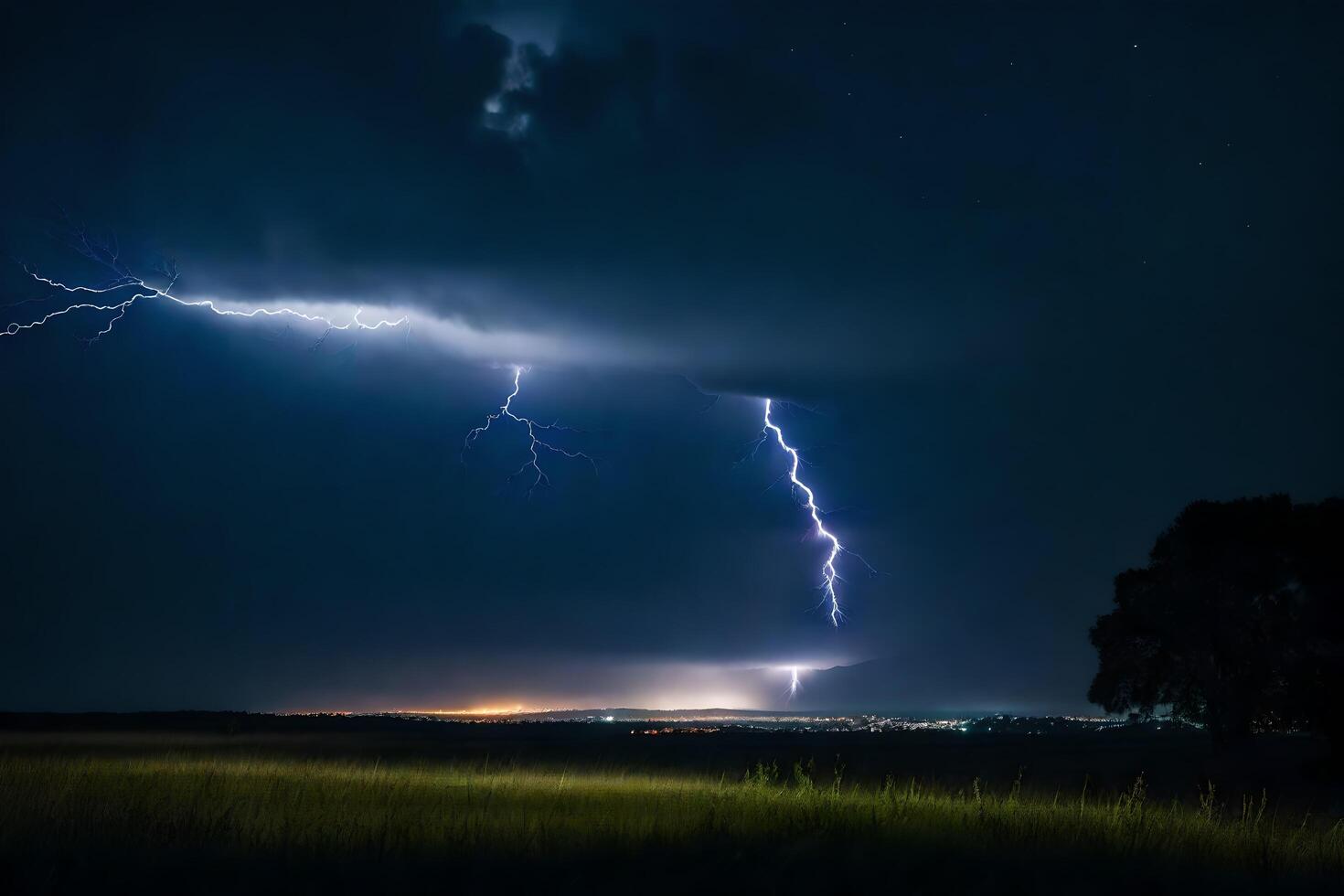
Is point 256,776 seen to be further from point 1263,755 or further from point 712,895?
point 1263,755

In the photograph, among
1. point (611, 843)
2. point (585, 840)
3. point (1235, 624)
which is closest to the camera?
point (611, 843)

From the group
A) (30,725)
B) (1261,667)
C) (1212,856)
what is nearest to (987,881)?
(1212,856)

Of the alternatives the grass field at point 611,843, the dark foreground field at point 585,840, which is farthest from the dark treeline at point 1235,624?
the grass field at point 611,843

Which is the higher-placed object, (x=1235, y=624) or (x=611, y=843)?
(x=1235, y=624)

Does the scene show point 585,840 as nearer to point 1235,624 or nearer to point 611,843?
point 611,843

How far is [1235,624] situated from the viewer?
2733 centimetres

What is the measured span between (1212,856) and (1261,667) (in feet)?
67.5

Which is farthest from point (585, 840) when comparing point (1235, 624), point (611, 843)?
point (1235, 624)

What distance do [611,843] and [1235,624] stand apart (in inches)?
937

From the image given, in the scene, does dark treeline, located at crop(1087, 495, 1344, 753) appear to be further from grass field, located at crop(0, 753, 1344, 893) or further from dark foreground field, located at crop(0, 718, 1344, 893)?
grass field, located at crop(0, 753, 1344, 893)

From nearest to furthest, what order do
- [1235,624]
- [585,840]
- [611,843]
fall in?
[611,843] < [585,840] < [1235,624]

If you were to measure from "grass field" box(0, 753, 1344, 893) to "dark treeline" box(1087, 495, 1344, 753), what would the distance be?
14.5 metres

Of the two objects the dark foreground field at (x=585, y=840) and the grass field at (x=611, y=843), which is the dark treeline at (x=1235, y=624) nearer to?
the dark foreground field at (x=585, y=840)

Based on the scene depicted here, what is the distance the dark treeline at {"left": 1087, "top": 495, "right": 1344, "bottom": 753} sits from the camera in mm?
22766
